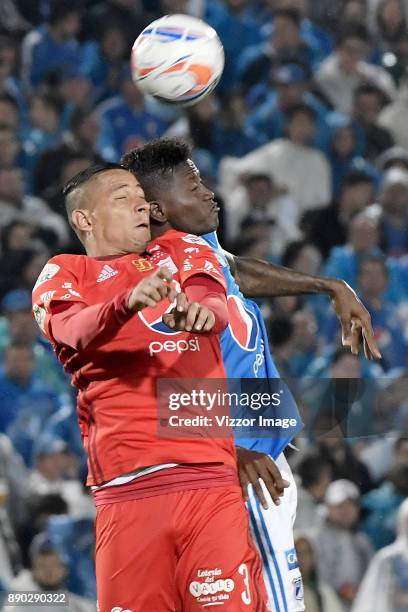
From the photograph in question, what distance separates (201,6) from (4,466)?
149 inches

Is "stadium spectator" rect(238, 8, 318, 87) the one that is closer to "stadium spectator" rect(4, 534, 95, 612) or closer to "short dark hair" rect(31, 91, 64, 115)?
"short dark hair" rect(31, 91, 64, 115)

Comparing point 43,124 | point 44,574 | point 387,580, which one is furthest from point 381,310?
point 44,574

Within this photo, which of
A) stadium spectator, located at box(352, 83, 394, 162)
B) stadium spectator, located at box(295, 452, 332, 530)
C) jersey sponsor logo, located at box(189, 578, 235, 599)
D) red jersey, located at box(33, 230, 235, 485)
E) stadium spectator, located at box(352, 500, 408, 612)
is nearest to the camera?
jersey sponsor logo, located at box(189, 578, 235, 599)

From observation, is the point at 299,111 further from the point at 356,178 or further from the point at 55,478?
the point at 55,478

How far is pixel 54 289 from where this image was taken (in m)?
3.00

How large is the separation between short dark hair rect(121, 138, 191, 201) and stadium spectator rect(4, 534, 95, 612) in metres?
2.68

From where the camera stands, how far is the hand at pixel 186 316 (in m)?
2.58

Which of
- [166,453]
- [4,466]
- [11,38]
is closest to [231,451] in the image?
[166,453]

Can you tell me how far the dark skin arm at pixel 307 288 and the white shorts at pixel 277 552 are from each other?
0.57 metres

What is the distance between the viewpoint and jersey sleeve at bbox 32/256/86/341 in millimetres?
2977

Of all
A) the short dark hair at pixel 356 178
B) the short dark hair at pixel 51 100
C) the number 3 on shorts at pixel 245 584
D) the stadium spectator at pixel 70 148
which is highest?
the short dark hair at pixel 51 100

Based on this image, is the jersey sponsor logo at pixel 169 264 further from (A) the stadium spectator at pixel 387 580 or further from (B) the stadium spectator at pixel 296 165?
(B) the stadium spectator at pixel 296 165

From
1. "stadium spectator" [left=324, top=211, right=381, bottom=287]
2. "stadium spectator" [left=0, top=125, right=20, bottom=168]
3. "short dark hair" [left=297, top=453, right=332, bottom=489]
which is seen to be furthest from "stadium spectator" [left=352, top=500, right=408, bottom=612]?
"stadium spectator" [left=0, top=125, right=20, bottom=168]

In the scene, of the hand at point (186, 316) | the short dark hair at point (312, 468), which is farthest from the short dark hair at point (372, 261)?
the hand at point (186, 316)
